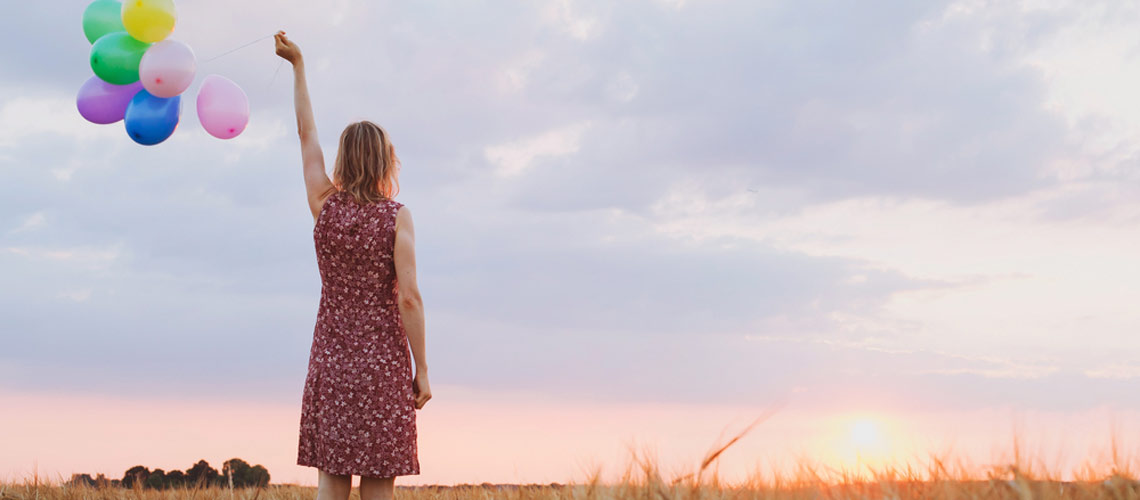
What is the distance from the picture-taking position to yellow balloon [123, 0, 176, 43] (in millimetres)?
5520

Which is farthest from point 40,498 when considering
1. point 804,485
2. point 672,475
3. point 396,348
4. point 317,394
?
point 804,485

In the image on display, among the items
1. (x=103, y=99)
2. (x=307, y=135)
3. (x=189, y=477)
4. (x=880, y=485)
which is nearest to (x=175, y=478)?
(x=189, y=477)

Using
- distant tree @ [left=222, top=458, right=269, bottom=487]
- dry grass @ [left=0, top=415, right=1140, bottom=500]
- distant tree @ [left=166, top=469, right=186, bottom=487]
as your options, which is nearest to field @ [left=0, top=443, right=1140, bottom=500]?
dry grass @ [left=0, top=415, right=1140, bottom=500]

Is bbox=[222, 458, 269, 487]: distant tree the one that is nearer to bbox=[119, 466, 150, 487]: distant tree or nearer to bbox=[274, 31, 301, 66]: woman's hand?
bbox=[119, 466, 150, 487]: distant tree

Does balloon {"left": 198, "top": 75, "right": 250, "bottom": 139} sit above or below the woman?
above

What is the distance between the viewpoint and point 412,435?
464 cm

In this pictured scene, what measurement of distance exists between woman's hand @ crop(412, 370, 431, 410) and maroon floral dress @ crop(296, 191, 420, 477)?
2.8 inches

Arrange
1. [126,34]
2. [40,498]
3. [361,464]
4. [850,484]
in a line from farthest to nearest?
[40,498], [126,34], [361,464], [850,484]

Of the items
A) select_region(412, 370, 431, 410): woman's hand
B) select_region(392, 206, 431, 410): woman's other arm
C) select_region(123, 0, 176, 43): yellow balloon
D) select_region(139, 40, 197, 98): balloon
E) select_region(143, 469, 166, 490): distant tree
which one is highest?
select_region(123, 0, 176, 43): yellow balloon

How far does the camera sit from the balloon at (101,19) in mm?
5898

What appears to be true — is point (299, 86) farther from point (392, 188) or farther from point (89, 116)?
point (89, 116)

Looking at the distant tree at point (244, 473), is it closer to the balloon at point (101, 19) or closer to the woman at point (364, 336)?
the woman at point (364, 336)

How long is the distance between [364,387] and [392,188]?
107 centimetres

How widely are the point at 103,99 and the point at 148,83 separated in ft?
1.93
